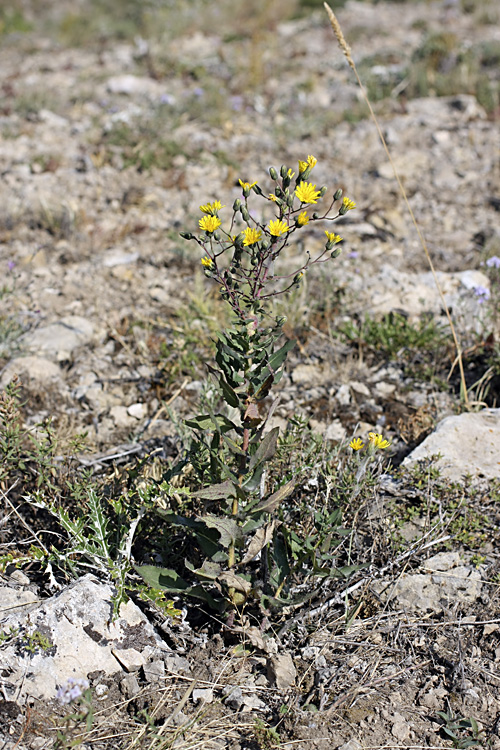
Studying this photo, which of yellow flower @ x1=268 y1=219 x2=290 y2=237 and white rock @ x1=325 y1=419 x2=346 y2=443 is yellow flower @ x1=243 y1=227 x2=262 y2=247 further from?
white rock @ x1=325 y1=419 x2=346 y2=443

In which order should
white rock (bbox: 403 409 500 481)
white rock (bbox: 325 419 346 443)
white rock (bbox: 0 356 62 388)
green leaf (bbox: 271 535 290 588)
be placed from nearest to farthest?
1. green leaf (bbox: 271 535 290 588)
2. white rock (bbox: 403 409 500 481)
3. white rock (bbox: 325 419 346 443)
4. white rock (bbox: 0 356 62 388)

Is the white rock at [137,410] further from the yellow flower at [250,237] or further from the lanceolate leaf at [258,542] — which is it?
the yellow flower at [250,237]

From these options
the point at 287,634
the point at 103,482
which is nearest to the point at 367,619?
the point at 287,634

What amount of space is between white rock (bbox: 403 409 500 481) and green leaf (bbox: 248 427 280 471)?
1098mm

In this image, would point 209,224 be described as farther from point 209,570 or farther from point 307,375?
point 307,375

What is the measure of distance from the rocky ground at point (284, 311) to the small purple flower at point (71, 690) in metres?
Result: 0.10

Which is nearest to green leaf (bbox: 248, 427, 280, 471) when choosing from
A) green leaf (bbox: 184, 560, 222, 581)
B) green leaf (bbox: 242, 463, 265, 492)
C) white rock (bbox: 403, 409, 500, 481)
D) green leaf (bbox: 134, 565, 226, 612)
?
green leaf (bbox: 242, 463, 265, 492)

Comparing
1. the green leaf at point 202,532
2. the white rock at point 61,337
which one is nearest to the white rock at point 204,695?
the green leaf at point 202,532

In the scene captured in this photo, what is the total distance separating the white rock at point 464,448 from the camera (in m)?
2.86

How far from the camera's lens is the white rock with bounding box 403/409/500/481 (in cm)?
286

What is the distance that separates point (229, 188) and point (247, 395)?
400 centimetres

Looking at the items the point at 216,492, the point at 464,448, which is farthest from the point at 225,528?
the point at 464,448

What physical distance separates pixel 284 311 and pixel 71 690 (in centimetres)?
270

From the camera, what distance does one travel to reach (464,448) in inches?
115
